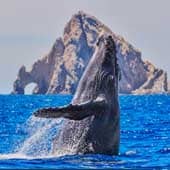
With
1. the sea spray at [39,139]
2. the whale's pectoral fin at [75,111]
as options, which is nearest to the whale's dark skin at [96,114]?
the whale's pectoral fin at [75,111]

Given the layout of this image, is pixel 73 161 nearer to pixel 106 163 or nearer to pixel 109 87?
pixel 106 163

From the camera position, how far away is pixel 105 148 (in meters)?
21.8

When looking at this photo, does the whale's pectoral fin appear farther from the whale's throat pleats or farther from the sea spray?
the sea spray

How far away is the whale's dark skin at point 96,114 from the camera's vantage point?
71.4ft

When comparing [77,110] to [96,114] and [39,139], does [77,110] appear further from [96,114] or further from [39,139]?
[39,139]

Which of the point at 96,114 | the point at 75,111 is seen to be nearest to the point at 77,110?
the point at 75,111

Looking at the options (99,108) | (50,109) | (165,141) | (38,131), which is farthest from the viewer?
(165,141)

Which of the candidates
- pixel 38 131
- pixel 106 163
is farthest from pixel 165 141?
pixel 106 163

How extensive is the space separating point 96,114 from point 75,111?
3.95 ft

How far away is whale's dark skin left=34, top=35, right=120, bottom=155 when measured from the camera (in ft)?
71.4

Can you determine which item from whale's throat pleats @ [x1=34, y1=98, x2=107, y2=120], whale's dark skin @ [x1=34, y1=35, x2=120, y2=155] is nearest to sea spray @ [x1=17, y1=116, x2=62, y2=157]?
whale's dark skin @ [x1=34, y1=35, x2=120, y2=155]

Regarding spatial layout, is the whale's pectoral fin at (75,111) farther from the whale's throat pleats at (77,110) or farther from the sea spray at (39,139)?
the sea spray at (39,139)

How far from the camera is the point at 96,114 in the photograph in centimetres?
2183

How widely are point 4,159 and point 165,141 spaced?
11.2 m
